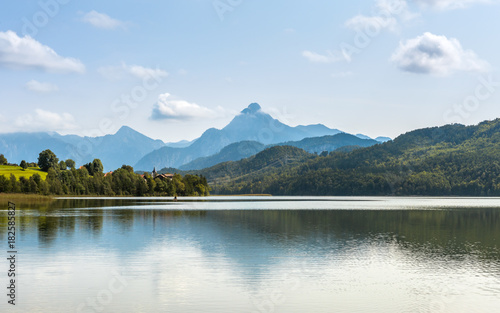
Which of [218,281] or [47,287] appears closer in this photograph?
[47,287]

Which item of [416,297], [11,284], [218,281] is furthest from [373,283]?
[11,284]

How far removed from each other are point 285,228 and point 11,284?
1674 inches

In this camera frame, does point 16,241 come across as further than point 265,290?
Yes

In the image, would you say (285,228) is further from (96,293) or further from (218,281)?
(96,293)

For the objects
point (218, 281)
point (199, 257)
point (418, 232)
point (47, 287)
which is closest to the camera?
point (47, 287)

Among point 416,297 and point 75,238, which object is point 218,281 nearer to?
point 416,297

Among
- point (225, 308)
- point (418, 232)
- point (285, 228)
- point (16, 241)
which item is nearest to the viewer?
point (225, 308)

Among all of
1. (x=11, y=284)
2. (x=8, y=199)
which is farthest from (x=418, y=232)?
(x=8, y=199)

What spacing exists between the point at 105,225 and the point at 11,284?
38.7 metres

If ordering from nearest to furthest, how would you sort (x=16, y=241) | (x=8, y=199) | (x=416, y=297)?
(x=416, y=297), (x=16, y=241), (x=8, y=199)

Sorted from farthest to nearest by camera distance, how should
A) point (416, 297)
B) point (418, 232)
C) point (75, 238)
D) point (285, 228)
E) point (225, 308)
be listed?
point (285, 228)
point (418, 232)
point (75, 238)
point (416, 297)
point (225, 308)

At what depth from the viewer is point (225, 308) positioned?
2388cm

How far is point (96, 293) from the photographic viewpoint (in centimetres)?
2705

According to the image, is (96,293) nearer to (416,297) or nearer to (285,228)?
(416,297)
